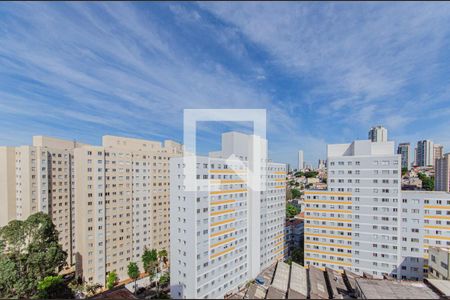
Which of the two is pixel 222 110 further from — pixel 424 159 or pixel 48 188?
pixel 424 159

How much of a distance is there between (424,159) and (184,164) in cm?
5912

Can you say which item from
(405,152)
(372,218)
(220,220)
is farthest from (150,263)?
(405,152)

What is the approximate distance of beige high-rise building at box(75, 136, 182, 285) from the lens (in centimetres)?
1555

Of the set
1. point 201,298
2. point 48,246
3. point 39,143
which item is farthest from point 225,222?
point 39,143

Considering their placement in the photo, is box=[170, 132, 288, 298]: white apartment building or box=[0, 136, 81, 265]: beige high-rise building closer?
box=[170, 132, 288, 298]: white apartment building

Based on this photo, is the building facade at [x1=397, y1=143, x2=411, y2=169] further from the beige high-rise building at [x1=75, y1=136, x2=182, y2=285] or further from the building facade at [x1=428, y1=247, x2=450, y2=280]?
the beige high-rise building at [x1=75, y1=136, x2=182, y2=285]

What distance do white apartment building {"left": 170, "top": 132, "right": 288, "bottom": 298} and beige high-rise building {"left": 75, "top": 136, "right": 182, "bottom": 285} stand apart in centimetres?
855

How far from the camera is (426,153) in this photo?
147ft

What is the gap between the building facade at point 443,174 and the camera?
94.2ft

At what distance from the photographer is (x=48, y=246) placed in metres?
11.9

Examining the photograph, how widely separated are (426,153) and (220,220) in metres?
56.6
